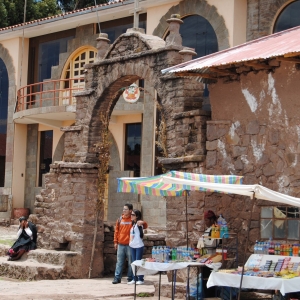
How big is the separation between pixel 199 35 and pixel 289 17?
284 cm

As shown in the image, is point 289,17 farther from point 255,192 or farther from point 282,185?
point 255,192

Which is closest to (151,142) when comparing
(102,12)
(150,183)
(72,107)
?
(72,107)

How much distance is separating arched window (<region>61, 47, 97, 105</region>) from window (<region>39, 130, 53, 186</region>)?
2196 mm

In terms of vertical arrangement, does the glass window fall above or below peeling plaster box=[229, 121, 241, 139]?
above

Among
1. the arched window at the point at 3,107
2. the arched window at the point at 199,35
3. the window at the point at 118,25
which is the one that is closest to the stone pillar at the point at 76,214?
the arched window at the point at 199,35

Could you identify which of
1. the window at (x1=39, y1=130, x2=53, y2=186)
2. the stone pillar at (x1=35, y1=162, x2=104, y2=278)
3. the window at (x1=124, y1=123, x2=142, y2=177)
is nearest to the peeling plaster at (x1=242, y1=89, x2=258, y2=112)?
the stone pillar at (x1=35, y1=162, x2=104, y2=278)

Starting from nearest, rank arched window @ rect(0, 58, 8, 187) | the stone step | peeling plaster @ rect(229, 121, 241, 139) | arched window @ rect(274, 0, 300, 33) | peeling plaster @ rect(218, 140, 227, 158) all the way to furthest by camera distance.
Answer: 1. peeling plaster @ rect(229, 121, 241, 139)
2. peeling plaster @ rect(218, 140, 227, 158)
3. the stone step
4. arched window @ rect(274, 0, 300, 33)
5. arched window @ rect(0, 58, 8, 187)

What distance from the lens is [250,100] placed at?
504 inches

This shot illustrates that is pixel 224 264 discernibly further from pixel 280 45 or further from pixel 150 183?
pixel 280 45

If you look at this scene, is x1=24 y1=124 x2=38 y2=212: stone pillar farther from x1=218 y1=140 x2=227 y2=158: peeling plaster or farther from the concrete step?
x1=218 y1=140 x2=227 y2=158: peeling plaster

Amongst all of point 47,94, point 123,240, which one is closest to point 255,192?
point 123,240

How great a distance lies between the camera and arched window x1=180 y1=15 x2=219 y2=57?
21859 millimetres

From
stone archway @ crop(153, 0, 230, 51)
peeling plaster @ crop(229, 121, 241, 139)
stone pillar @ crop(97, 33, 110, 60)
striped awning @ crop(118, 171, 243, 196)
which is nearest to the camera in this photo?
striped awning @ crop(118, 171, 243, 196)

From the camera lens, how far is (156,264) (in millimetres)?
11648
